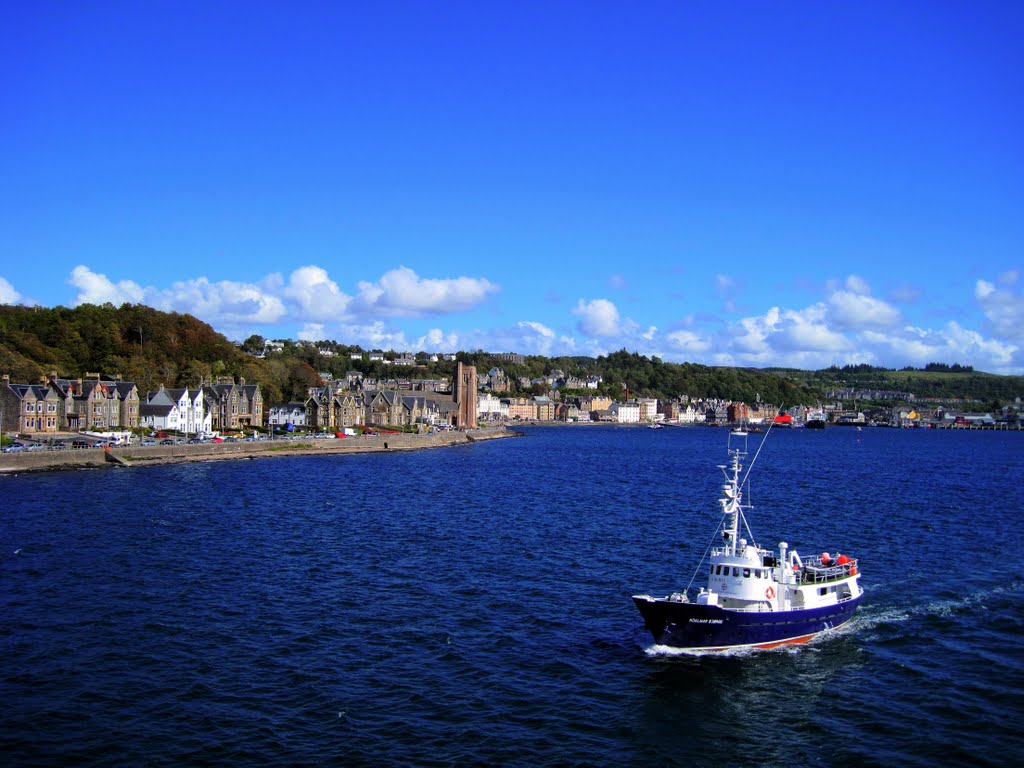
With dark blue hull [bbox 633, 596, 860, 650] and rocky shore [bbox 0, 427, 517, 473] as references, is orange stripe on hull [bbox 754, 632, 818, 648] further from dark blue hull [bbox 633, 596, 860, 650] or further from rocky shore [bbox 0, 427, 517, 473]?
rocky shore [bbox 0, 427, 517, 473]

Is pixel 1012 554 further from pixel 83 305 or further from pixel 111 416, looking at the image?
pixel 83 305

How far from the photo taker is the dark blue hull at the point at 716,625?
31.7 metres

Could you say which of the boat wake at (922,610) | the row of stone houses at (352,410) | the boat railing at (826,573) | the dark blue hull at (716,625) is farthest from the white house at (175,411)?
the boat wake at (922,610)

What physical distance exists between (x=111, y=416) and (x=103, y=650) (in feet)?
302

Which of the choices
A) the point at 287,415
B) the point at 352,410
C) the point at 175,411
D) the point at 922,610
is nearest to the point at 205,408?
the point at 175,411

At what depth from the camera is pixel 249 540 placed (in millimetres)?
51844

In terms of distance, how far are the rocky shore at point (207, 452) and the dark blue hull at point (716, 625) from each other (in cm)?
7187

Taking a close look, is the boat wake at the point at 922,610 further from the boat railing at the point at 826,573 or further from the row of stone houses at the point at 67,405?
the row of stone houses at the point at 67,405

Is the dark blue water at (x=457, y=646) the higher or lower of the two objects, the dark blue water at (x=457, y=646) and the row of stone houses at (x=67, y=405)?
the lower

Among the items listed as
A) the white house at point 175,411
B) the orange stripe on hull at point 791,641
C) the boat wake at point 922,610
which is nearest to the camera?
the orange stripe on hull at point 791,641

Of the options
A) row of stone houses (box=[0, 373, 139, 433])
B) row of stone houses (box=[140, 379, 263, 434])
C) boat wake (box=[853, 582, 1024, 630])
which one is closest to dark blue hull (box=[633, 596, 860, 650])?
boat wake (box=[853, 582, 1024, 630])

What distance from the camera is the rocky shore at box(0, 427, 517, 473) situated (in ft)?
275

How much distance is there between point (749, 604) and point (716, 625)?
6.43 ft

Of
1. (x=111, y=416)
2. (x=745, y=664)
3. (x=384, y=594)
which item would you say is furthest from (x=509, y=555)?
(x=111, y=416)
